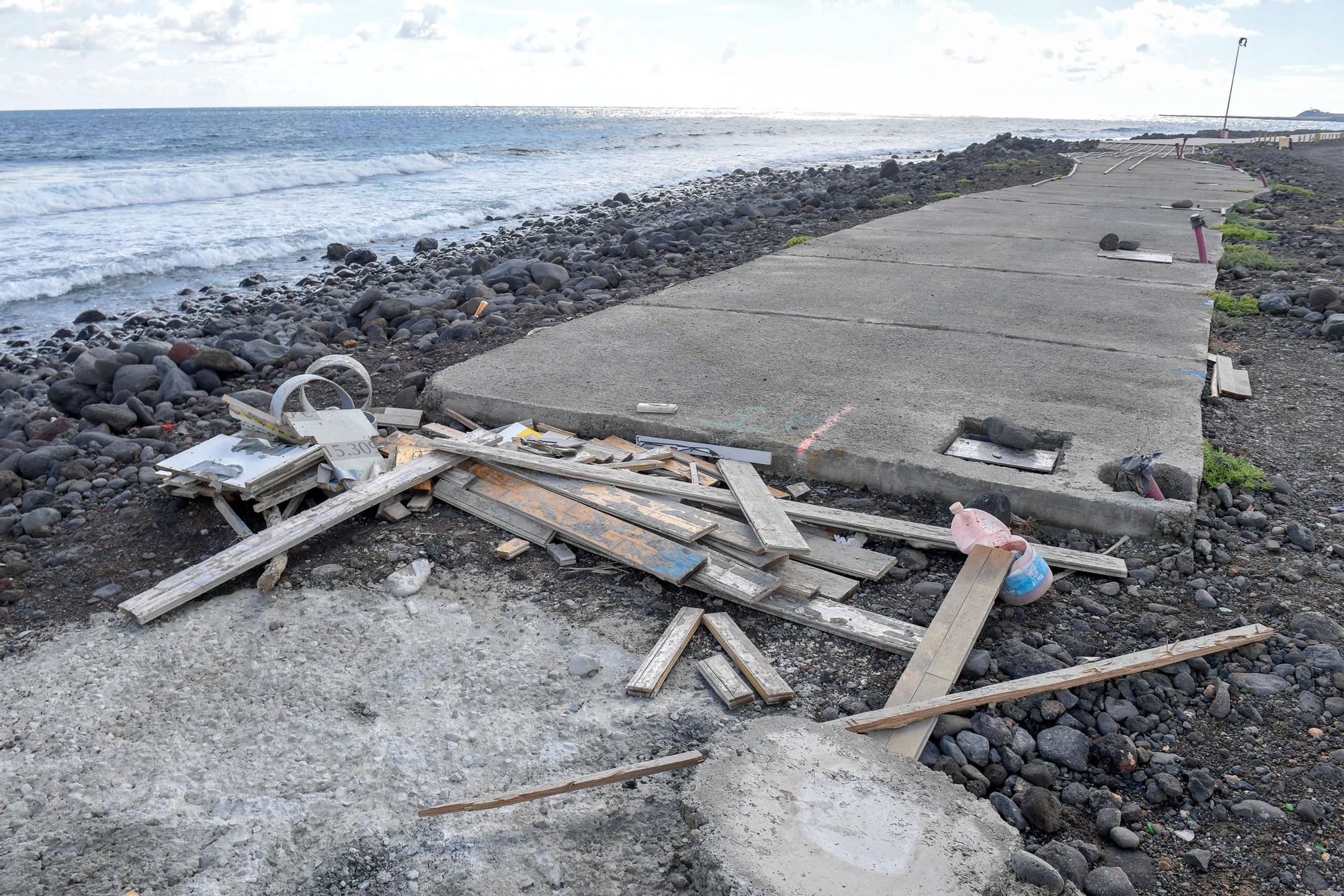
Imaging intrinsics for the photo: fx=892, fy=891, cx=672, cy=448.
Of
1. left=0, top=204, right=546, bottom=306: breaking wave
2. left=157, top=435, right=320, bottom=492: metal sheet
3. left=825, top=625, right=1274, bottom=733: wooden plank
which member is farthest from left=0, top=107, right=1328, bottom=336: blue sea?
left=825, top=625, right=1274, bottom=733: wooden plank

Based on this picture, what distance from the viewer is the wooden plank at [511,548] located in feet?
12.8

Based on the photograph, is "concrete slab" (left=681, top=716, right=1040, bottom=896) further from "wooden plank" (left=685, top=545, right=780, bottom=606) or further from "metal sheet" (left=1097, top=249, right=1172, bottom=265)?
"metal sheet" (left=1097, top=249, right=1172, bottom=265)

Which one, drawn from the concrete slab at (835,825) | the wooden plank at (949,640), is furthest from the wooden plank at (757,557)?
the concrete slab at (835,825)

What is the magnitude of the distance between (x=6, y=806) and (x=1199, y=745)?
3721 millimetres

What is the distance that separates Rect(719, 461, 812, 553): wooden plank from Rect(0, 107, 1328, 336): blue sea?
10.8 m

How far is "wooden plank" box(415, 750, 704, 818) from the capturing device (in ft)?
8.33

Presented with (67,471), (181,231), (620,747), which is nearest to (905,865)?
(620,747)

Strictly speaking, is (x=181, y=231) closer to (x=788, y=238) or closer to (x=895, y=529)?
(x=788, y=238)

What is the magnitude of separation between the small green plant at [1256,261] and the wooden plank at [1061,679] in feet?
24.0

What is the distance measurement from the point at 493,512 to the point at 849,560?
1.66m

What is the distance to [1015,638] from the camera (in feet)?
10.9

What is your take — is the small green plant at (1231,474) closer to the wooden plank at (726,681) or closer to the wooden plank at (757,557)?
the wooden plank at (757,557)

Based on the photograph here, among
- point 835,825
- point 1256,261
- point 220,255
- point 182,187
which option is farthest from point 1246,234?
→ point 182,187

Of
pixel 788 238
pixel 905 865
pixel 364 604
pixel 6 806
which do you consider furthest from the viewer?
pixel 788 238
